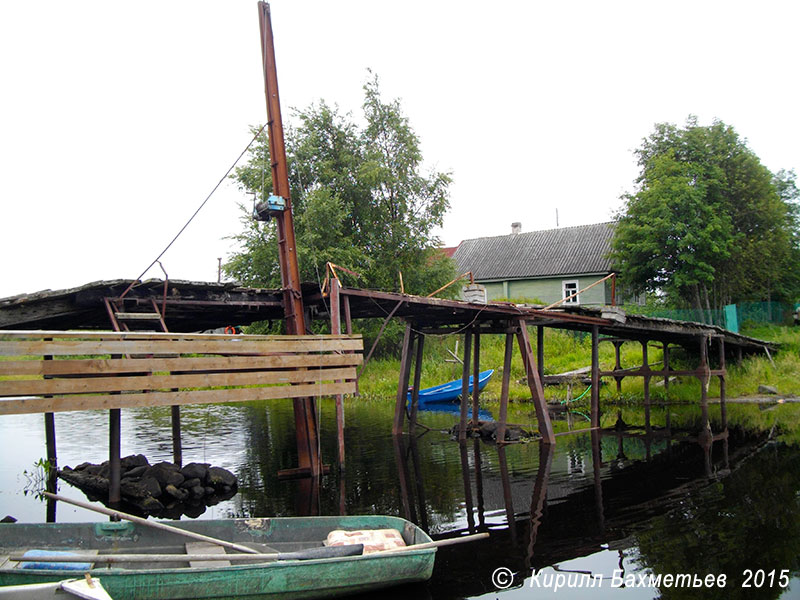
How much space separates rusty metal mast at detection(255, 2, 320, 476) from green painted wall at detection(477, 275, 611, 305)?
25358 mm

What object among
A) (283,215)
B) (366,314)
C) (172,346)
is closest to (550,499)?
(172,346)

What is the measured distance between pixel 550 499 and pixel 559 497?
0.21m

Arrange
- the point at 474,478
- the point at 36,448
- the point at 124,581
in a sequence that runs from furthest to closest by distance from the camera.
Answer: the point at 36,448
the point at 474,478
the point at 124,581

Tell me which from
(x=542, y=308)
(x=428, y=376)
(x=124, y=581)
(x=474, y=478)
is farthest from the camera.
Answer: (x=428, y=376)

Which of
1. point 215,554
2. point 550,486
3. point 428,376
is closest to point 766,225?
point 428,376

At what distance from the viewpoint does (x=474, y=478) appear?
42.2 feet

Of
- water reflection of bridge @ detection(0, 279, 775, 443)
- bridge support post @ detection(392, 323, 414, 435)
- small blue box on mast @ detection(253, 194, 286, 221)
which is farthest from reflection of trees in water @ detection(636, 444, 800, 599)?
small blue box on mast @ detection(253, 194, 286, 221)

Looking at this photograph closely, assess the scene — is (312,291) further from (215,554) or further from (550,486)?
(215,554)

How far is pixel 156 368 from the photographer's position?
10.1m

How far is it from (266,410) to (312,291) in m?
15.3

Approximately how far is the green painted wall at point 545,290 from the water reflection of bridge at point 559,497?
19589 millimetres

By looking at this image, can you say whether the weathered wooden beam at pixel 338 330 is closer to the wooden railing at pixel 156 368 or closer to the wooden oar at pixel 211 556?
the wooden railing at pixel 156 368

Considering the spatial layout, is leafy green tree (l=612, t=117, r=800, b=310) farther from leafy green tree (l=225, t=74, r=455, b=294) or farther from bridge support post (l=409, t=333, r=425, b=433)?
bridge support post (l=409, t=333, r=425, b=433)

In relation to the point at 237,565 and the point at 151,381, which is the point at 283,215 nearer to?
the point at 151,381
